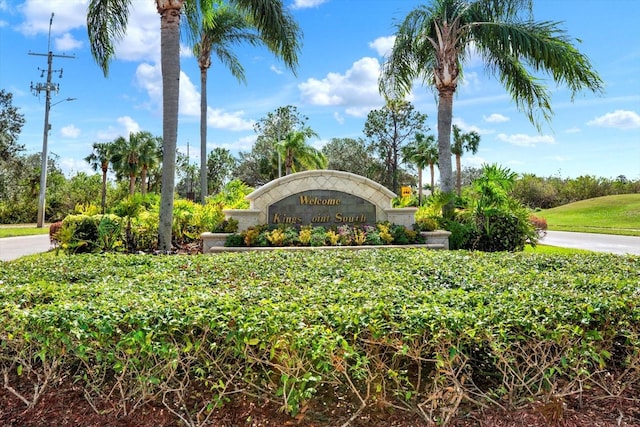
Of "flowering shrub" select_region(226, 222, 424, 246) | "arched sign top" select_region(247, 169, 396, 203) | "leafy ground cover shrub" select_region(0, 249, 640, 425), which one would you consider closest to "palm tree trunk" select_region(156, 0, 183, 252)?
"flowering shrub" select_region(226, 222, 424, 246)

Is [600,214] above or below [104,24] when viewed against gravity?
below

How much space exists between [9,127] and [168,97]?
2368 centimetres

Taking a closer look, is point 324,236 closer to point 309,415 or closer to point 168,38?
point 168,38

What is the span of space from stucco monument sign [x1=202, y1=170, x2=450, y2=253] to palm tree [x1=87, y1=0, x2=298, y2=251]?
1.90 metres

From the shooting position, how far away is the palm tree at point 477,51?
12.0 m

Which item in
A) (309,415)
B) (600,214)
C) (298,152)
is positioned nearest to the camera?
(309,415)

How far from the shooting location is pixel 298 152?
114 feet

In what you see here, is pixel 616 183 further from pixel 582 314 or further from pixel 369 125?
pixel 582 314

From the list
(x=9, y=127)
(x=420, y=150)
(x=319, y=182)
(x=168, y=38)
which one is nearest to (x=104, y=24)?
(x=168, y=38)

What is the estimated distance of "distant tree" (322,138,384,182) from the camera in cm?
4288

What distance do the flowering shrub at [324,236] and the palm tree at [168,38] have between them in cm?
195

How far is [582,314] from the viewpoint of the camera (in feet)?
9.52

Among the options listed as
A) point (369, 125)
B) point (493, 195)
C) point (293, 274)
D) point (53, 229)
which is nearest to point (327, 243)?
point (493, 195)

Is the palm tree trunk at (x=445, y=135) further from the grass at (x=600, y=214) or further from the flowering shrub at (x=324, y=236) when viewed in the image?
the grass at (x=600, y=214)
